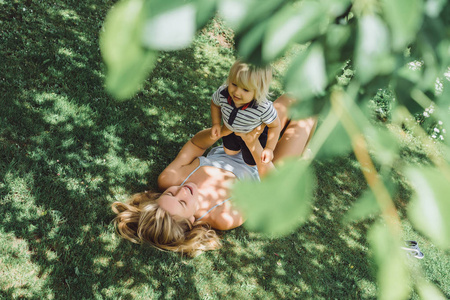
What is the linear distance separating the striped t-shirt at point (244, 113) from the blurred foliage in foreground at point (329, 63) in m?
3.10

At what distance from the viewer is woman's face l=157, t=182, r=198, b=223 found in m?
3.71

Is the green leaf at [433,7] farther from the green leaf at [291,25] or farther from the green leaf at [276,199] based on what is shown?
the green leaf at [276,199]

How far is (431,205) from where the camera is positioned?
0.37m

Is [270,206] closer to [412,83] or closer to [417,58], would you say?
[412,83]

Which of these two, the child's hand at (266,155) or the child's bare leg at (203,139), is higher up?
the child's hand at (266,155)

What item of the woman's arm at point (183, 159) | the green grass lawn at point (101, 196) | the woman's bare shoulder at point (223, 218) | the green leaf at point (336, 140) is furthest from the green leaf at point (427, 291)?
the woman's arm at point (183, 159)

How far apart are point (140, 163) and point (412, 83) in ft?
14.0

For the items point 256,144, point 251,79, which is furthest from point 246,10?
point 256,144

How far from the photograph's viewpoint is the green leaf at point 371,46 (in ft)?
1.41

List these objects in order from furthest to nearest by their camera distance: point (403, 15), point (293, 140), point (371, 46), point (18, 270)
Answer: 1. point (293, 140)
2. point (18, 270)
3. point (371, 46)
4. point (403, 15)

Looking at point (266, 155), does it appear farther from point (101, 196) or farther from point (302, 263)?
point (101, 196)

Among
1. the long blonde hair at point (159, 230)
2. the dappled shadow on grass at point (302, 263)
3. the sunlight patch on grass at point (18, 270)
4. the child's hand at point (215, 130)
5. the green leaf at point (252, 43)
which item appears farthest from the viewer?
the child's hand at point (215, 130)

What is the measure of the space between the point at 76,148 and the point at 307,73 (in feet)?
14.3

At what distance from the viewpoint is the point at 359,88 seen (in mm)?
583
